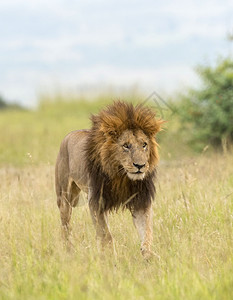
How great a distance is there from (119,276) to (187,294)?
1.76ft

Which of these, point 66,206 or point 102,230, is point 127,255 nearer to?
point 102,230

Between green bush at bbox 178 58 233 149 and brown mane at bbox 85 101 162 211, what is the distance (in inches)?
274

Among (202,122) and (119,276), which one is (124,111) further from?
(202,122)

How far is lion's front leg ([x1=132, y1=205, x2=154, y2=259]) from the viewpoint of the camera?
4547mm

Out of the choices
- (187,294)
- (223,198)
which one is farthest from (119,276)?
(223,198)

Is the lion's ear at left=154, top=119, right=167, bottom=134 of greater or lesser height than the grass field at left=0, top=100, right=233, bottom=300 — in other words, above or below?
above

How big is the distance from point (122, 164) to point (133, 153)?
14cm

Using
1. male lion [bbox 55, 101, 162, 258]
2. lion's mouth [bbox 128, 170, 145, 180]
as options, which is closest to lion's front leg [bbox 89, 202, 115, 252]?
male lion [bbox 55, 101, 162, 258]

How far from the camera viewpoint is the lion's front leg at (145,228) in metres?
4.55

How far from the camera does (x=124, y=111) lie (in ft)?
15.1

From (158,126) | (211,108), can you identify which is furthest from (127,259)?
(211,108)

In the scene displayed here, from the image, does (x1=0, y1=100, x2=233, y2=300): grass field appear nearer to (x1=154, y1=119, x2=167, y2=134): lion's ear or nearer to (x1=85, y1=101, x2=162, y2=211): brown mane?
(x1=85, y1=101, x2=162, y2=211): brown mane

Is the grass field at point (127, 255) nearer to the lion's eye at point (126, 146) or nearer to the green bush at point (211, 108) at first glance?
the lion's eye at point (126, 146)

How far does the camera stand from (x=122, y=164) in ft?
14.7
